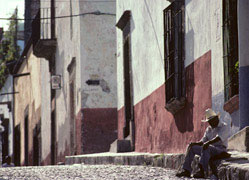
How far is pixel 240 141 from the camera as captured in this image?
7.66m

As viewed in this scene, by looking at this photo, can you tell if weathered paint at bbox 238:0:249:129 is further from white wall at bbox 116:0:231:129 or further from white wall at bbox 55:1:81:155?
white wall at bbox 55:1:81:155

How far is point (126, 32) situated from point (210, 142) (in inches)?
325

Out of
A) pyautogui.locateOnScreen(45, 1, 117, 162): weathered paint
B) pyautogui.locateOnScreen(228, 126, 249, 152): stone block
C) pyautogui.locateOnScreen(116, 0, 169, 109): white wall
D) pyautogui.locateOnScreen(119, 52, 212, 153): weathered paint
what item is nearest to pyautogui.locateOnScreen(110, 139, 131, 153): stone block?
pyautogui.locateOnScreen(119, 52, 212, 153): weathered paint

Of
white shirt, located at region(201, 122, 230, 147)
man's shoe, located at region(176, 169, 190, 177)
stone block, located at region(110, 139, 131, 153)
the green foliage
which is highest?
the green foliage

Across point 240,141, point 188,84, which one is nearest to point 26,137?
point 188,84

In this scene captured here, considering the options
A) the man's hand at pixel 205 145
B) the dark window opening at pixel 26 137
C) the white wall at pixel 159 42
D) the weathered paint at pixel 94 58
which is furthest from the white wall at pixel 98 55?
the dark window opening at pixel 26 137

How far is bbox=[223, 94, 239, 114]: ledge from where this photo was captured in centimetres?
805

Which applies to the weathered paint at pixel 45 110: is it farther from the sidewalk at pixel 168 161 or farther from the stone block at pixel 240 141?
the stone block at pixel 240 141

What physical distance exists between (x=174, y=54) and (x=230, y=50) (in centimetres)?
252

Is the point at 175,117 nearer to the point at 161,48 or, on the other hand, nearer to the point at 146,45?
the point at 161,48

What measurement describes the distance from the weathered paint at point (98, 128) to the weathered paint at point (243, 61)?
10421 millimetres

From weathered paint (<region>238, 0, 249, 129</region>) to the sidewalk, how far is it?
45cm

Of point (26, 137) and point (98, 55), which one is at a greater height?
point (98, 55)

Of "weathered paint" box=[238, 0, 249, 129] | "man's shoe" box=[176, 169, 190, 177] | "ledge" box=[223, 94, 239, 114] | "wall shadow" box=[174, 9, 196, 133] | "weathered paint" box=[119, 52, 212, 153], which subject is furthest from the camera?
"wall shadow" box=[174, 9, 196, 133]
